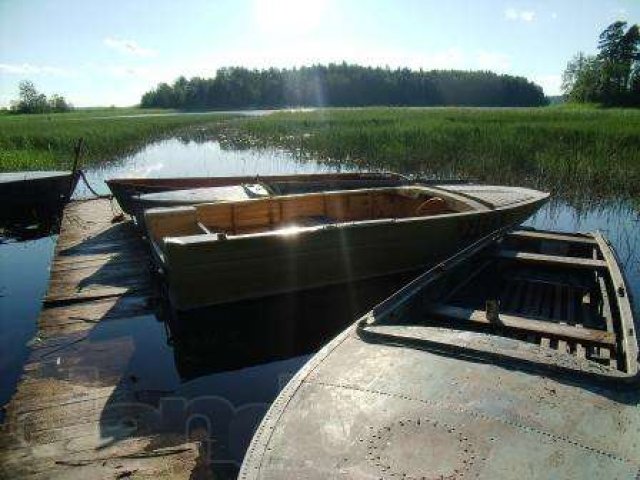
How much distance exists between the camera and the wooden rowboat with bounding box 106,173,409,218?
8.55 meters

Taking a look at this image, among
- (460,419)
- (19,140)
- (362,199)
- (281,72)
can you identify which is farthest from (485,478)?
(281,72)

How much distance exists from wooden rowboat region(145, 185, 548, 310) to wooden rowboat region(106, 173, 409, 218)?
699 mm

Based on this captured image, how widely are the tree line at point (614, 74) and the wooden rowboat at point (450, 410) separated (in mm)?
55004

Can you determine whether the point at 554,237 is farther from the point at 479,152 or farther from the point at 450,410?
the point at 479,152

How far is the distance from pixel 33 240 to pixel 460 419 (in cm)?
1063

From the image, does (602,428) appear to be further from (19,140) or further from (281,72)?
(281,72)

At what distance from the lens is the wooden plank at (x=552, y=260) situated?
230 inches

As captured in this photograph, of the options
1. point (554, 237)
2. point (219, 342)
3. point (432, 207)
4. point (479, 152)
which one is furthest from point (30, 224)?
point (479, 152)

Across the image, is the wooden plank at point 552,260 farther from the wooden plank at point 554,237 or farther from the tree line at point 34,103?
the tree line at point 34,103

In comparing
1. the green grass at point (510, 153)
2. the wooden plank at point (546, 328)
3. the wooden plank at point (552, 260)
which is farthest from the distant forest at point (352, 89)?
the wooden plank at point (546, 328)

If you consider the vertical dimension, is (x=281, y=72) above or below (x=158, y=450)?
above

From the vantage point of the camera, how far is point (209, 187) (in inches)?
395

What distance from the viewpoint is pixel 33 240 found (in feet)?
35.0

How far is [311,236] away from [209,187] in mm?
4324
